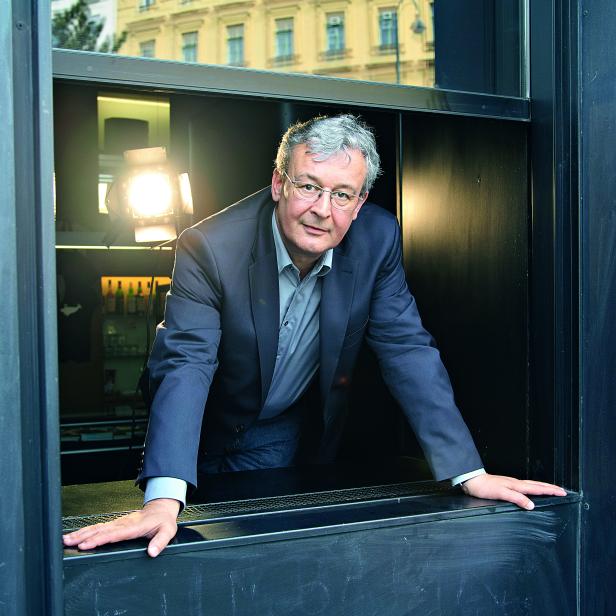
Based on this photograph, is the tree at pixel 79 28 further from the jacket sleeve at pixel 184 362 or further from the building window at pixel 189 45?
the jacket sleeve at pixel 184 362

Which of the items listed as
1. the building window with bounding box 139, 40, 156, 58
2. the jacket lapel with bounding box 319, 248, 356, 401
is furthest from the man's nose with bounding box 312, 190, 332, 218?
the building window with bounding box 139, 40, 156, 58

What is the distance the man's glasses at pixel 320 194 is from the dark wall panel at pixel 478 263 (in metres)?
0.52

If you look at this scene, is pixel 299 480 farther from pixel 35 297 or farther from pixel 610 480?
pixel 35 297

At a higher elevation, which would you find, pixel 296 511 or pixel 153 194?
pixel 153 194

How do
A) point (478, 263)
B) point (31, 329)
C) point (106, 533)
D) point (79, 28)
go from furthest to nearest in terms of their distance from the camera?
point (79, 28) → point (478, 263) → point (106, 533) → point (31, 329)

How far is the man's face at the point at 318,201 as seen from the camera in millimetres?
2117

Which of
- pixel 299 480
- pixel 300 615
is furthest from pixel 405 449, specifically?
pixel 300 615

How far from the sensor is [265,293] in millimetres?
2287

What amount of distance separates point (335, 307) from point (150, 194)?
5.62ft

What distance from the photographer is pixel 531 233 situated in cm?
227

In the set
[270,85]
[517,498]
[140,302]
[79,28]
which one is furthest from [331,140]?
[140,302]

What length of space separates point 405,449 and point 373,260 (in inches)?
41.2

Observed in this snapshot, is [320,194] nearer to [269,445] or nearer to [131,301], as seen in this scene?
[269,445]

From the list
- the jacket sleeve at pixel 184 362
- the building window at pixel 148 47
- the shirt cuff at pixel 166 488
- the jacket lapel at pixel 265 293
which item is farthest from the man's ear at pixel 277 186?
the shirt cuff at pixel 166 488
